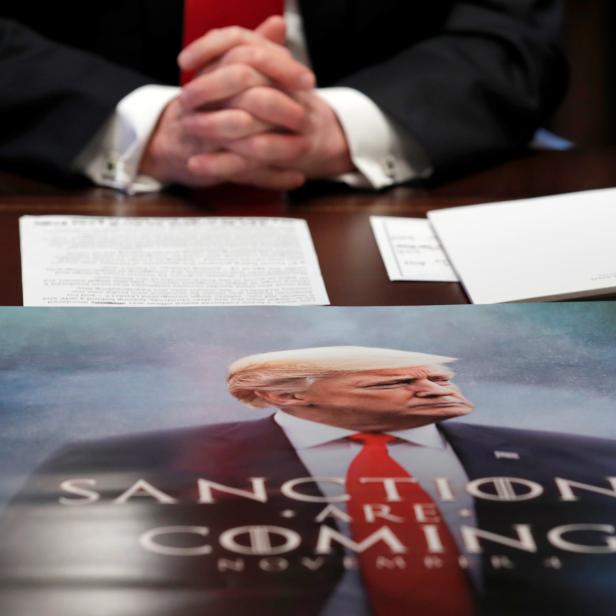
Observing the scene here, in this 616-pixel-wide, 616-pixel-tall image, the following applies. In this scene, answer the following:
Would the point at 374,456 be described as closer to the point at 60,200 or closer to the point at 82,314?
the point at 82,314

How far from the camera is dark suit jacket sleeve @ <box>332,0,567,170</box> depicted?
40.7 inches

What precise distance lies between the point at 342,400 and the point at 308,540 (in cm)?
12

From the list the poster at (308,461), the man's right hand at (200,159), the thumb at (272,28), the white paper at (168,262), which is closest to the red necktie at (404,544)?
the poster at (308,461)

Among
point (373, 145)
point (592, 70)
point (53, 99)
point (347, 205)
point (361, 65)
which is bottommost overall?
point (347, 205)

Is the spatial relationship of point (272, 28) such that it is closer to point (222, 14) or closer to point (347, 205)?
point (222, 14)

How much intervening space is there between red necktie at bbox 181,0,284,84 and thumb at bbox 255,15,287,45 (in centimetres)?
1

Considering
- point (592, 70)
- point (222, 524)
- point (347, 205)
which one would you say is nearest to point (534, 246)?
point (347, 205)

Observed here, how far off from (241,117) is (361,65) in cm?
43

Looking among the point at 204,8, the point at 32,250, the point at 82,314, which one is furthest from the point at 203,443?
the point at 204,8

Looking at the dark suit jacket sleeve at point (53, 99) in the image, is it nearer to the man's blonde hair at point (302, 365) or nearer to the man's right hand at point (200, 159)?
the man's right hand at point (200, 159)

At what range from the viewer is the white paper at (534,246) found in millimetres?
678

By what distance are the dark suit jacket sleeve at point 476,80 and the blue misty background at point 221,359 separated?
41 centimetres

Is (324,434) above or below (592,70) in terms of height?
below

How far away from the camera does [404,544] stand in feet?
1.31
